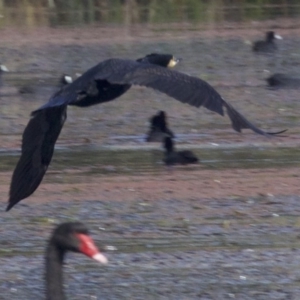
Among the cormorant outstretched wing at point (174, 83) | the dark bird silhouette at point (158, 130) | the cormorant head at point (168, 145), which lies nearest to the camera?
the cormorant outstretched wing at point (174, 83)

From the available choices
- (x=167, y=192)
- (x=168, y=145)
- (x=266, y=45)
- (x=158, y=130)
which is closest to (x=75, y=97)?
(x=167, y=192)

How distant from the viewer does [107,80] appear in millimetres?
7250

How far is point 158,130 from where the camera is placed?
1070cm

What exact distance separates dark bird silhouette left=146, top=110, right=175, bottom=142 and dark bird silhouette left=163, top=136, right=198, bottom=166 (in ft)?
1.82

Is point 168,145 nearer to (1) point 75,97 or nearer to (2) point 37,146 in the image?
(2) point 37,146

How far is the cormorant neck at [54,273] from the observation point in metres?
5.06

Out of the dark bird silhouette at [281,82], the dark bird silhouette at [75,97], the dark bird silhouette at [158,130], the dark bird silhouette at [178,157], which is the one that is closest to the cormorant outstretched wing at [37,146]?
the dark bird silhouette at [75,97]

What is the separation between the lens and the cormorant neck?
5.06 m

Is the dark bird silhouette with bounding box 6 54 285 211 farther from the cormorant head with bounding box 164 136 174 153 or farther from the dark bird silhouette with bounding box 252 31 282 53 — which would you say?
the dark bird silhouette with bounding box 252 31 282 53

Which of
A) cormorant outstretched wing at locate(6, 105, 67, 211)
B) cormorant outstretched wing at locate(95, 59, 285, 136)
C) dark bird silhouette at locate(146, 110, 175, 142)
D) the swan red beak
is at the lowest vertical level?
dark bird silhouette at locate(146, 110, 175, 142)

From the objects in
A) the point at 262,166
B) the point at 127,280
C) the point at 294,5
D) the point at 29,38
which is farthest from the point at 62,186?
the point at 294,5

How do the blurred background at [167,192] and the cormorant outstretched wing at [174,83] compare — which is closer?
the cormorant outstretched wing at [174,83]

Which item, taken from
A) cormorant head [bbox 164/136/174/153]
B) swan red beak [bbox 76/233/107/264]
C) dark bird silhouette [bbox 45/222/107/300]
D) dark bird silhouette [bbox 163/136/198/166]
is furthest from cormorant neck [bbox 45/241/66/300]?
cormorant head [bbox 164/136/174/153]

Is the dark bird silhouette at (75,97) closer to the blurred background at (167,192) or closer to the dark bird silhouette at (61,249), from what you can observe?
the blurred background at (167,192)
